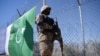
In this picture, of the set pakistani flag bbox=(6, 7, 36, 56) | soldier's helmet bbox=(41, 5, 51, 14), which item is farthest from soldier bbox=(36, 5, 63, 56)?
pakistani flag bbox=(6, 7, 36, 56)

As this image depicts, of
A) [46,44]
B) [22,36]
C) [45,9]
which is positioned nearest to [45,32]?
[46,44]

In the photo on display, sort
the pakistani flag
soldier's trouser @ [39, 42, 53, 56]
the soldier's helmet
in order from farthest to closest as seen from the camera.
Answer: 1. the pakistani flag
2. the soldier's helmet
3. soldier's trouser @ [39, 42, 53, 56]

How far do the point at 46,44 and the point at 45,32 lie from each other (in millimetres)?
188

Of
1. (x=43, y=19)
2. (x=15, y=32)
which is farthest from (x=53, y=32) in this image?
(x=15, y=32)

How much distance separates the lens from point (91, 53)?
5.36 metres

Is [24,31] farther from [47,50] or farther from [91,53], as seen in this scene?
[91,53]

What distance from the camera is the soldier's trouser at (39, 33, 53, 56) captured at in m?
4.20

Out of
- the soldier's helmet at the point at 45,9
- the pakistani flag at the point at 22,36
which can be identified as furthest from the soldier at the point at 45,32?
the pakistani flag at the point at 22,36

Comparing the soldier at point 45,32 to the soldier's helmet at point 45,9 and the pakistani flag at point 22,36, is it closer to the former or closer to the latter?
the soldier's helmet at point 45,9

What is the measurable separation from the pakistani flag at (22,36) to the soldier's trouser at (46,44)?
0.48 meters

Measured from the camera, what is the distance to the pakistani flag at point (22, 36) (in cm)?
477

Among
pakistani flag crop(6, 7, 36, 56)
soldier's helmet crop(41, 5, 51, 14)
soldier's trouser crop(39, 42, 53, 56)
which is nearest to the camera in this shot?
soldier's trouser crop(39, 42, 53, 56)

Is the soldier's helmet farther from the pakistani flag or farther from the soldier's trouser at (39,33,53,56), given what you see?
the pakistani flag

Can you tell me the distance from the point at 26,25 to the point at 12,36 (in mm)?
478
